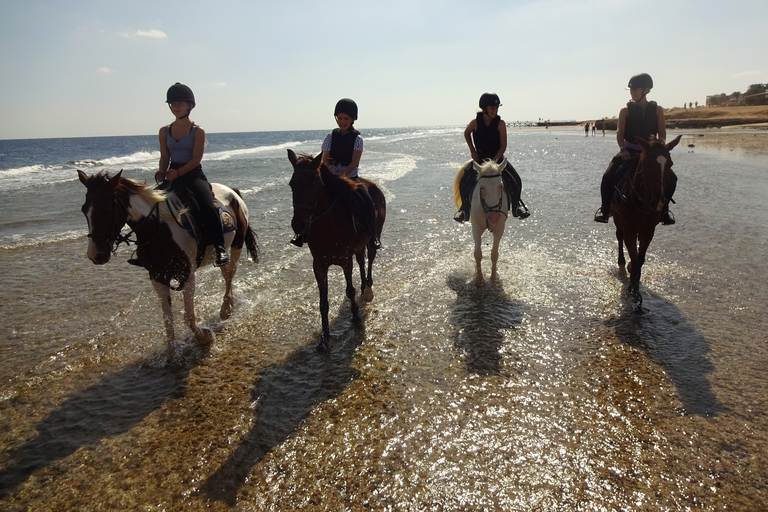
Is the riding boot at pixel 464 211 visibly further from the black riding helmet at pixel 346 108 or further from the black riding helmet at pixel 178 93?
the black riding helmet at pixel 178 93

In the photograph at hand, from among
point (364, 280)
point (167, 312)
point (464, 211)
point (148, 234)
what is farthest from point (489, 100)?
point (167, 312)

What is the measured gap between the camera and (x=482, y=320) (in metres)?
6.04

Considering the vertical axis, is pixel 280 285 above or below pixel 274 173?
below

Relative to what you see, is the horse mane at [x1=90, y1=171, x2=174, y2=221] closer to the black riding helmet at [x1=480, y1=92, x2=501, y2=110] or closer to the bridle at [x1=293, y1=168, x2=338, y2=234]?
the bridle at [x1=293, y1=168, x2=338, y2=234]

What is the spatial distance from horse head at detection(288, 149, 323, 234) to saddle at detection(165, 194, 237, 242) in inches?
59.9

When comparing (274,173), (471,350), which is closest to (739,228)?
(471,350)

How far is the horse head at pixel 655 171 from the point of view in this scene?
582 centimetres

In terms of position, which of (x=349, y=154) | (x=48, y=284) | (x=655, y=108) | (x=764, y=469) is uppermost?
(x=655, y=108)

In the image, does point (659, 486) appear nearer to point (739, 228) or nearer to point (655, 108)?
point (655, 108)

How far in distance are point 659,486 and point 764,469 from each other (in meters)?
0.85

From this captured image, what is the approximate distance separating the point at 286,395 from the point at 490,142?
591 centimetres

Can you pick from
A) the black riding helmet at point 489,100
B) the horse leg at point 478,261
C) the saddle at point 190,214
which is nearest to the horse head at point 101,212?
the saddle at point 190,214

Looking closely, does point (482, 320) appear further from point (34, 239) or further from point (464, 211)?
point (34, 239)

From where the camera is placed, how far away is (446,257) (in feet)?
29.7
